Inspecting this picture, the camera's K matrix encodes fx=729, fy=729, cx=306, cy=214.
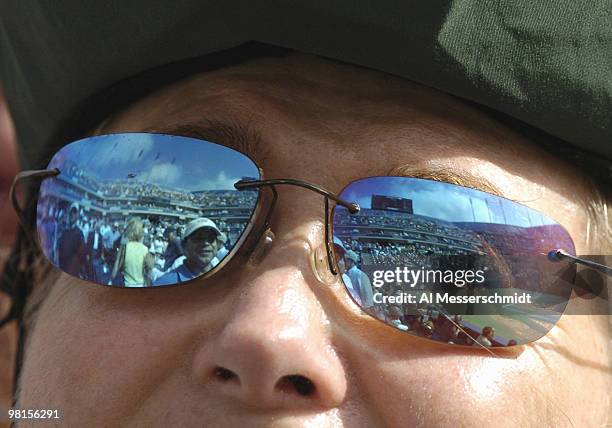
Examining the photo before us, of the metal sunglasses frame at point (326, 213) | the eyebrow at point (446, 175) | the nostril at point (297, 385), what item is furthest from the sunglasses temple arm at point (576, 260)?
the nostril at point (297, 385)

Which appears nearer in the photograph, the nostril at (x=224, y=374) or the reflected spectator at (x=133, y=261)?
the nostril at (x=224, y=374)

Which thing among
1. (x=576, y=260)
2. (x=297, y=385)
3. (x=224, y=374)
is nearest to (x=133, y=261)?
(x=224, y=374)

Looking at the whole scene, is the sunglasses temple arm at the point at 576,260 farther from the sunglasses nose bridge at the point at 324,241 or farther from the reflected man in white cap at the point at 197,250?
→ the reflected man in white cap at the point at 197,250

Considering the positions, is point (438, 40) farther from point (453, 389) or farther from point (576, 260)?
point (453, 389)

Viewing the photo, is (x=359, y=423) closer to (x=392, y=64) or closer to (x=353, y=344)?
(x=353, y=344)

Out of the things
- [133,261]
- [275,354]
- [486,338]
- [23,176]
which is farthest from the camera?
[23,176]

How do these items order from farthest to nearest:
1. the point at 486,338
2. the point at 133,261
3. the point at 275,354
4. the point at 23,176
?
the point at 23,176 → the point at 133,261 → the point at 486,338 → the point at 275,354

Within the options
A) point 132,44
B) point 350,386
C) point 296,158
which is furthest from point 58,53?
point 350,386
